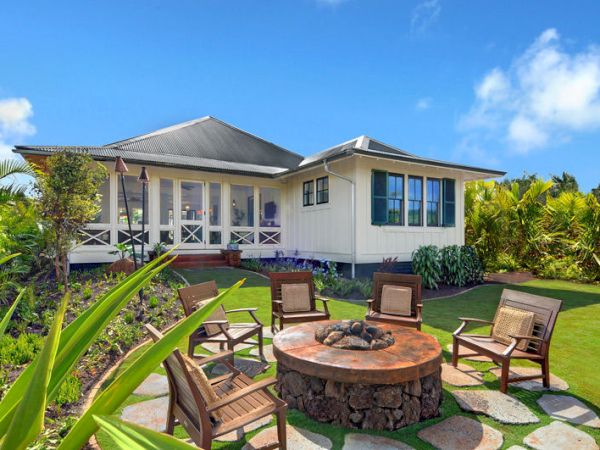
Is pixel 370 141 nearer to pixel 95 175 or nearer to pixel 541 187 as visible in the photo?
pixel 541 187

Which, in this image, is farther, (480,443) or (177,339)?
(480,443)

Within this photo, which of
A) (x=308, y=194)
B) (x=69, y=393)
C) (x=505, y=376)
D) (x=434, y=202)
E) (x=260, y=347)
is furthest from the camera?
(x=308, y=194)

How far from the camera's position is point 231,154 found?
1566cm

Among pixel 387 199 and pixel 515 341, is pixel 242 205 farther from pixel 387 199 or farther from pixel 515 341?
pixel 515 341

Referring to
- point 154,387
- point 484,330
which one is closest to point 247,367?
point 154,387

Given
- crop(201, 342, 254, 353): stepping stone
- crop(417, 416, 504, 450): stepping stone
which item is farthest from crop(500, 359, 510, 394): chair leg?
crop(201, 342, 254, 353): stepping stone

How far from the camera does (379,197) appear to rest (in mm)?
10625

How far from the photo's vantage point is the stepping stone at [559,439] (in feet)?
8.92

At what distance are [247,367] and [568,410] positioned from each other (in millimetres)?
3362

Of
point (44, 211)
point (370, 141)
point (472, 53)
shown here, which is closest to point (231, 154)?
point (370, 141)

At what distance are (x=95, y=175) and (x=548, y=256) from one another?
15.2 meters

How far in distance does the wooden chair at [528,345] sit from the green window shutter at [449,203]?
26.7 feet

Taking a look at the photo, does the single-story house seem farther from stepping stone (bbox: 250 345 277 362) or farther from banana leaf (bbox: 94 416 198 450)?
banana leaf (bbox: 94 416 198 450)

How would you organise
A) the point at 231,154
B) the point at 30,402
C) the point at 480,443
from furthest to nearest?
the point at 231,154
the point at 480,443
the point at 30,402
